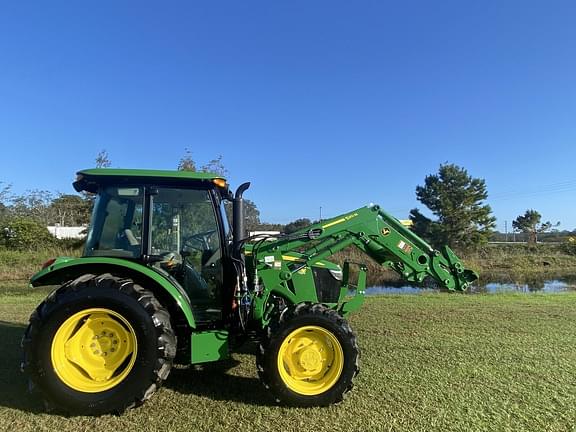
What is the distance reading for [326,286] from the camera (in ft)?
17.3

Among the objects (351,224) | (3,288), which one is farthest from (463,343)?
(3,288)

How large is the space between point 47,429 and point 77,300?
996mm

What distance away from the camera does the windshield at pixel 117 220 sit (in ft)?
14.0

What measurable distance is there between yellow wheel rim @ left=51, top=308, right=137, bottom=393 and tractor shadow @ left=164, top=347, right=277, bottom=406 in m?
0.71

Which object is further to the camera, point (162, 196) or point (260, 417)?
point (162, 196)

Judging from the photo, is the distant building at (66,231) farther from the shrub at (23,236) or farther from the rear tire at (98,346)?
the rear tire at (98,346)

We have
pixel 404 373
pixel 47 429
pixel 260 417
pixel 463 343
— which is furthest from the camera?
pixel 463 343

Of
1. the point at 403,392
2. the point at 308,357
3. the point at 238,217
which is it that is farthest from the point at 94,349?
the point at 403,392

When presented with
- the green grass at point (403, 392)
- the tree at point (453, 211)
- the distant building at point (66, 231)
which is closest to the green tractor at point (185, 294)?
the green grass at point (403, 392)

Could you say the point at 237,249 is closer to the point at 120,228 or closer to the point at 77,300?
the point at 120,228

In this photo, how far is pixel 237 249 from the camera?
4363mm

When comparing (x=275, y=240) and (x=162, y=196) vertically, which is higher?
(x=162, y=196)

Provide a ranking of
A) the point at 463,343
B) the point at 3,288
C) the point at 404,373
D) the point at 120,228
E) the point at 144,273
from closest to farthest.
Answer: the point at 144,273
the point at 120,228
the point at 404,373
the point at 463,343
the point at 3,288

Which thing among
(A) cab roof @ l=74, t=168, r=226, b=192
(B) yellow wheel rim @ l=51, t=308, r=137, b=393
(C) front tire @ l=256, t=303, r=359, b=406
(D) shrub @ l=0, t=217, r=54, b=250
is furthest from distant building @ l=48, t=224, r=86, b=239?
(C) front tire @ l=256, t=303, r=359, b=406
